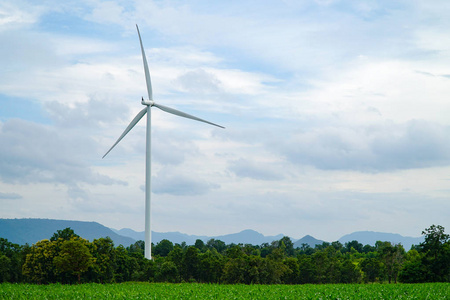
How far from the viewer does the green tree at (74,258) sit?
274ft

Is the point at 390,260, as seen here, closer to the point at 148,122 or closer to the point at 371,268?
the point at 371,268

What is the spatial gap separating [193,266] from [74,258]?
30.4 metres

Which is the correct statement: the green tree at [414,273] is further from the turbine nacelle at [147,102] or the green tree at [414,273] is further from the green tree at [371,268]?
the turbine nacelle at [147,102]

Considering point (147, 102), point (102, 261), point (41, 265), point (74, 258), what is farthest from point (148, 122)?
point (41, 265)

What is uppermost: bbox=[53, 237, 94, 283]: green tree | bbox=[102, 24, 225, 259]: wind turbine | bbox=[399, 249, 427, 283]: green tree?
bbox=[102, 24, 225, 259]: wind turbine

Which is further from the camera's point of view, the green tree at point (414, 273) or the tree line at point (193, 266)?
the green tree at point (414, 273)

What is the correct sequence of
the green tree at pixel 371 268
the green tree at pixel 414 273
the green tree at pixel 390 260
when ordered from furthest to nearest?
the green tree at pixel 371 268 → the green tree at pixel 390 260 → the green tree at pixel 414 273

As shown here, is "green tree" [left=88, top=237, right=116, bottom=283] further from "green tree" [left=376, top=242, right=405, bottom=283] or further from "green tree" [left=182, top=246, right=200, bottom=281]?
"green tree" [left=376, top=242, right=405, bottom=283]

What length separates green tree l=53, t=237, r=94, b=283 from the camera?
83375mm

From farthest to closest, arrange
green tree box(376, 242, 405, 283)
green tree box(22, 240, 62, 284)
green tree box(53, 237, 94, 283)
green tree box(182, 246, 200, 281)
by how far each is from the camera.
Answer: green tree box(376, 242, 405, 283) < green tree box(182, 246, 200, 281) < green tree box(22, 240, 62, 284) < green tree box(53, 237, 94, 283)

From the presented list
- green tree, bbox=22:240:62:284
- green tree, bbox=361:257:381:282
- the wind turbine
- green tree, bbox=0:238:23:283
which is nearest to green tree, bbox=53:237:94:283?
green tree, bbox=22:240:62:284

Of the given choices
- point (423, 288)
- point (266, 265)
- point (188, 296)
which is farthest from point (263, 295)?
point (266, 265)

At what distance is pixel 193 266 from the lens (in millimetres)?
107000

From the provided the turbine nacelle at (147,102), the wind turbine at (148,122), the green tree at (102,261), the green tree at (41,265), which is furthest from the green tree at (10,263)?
the turbine nacelle at (147,102)
